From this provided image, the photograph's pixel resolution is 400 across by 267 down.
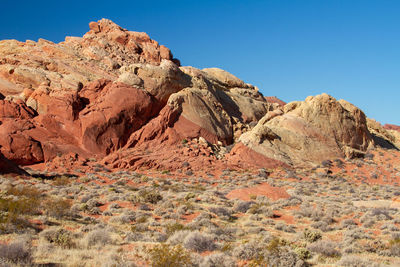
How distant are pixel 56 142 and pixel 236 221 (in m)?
22.8

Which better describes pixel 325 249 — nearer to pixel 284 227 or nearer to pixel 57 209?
pixel 284 227

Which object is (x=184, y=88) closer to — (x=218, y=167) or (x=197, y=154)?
(x=197, y=154)

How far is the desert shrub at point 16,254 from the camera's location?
6.50 metres

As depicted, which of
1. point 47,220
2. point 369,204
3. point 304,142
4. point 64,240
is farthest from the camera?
point 304,142

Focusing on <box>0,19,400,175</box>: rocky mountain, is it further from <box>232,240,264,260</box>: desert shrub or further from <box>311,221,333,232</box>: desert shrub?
<box>232,240,264,260</box>: desert shrub

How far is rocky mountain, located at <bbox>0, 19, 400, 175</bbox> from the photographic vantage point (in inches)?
1200

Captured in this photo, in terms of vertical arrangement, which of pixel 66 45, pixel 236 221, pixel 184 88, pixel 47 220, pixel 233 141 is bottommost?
pixel 47 220

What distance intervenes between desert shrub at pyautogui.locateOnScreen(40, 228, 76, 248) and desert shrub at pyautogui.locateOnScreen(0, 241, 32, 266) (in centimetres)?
168

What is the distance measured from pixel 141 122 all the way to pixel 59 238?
84.9ft

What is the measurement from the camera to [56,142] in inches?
1205

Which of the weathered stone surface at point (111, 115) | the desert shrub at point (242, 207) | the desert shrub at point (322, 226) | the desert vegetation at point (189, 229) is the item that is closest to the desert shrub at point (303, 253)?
the desert vegetation at point (189, 229)

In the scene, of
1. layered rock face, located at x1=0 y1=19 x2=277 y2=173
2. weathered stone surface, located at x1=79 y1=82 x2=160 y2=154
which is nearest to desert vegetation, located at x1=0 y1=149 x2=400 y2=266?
layered rock face, located at x1=0 y1=19 x2=277 y2=173

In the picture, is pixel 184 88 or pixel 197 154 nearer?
pixel 197 154

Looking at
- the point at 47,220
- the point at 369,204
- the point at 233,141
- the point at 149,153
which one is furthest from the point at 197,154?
the point at 47,220
